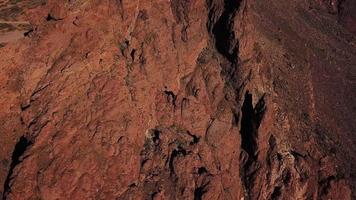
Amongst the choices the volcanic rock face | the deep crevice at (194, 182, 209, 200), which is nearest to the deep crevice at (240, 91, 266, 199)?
the volcanic rock face

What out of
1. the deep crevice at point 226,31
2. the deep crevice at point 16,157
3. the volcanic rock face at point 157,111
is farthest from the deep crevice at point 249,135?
the deep crevice at point 16,157

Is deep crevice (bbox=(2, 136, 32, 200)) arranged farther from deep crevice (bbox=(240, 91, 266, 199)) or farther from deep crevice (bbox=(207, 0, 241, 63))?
deep crevice (bbox=(207, 0, 241, 63))

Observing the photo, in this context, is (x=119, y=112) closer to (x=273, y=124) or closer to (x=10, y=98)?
(x=10, y=98)

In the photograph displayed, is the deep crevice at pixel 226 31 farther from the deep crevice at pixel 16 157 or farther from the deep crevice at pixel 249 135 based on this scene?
the deep crevice at pixel 16 157

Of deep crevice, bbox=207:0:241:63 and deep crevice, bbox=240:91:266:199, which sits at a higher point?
deep crevice, bbox=207:0:241:63

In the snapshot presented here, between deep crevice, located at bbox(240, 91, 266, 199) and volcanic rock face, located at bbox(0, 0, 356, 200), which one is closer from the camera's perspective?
volcanic rock face, located at bbox(0, 0, 356, 200)

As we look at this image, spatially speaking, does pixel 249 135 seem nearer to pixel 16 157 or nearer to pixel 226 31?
pixel 226 31

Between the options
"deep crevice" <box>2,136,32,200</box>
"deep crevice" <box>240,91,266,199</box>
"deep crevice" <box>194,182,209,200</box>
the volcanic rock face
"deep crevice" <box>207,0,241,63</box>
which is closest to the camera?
"deep crevice" <box>2,136,32,200</box>
